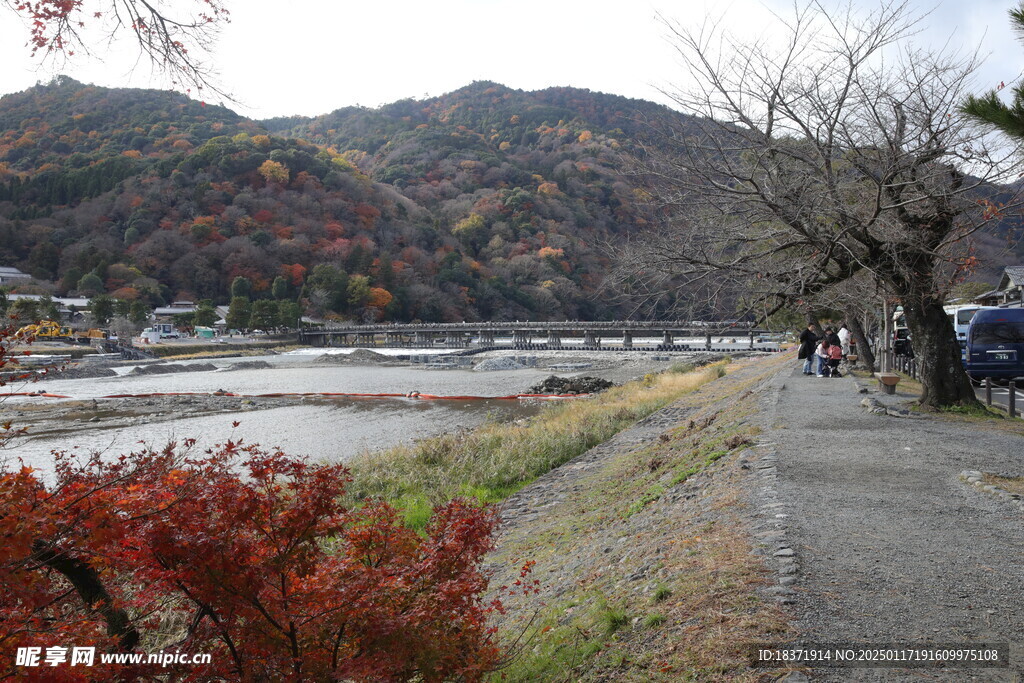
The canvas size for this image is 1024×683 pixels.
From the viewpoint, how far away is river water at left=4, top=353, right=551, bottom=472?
17.6 metres

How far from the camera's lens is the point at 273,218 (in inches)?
3524

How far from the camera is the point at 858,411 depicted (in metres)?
11.3

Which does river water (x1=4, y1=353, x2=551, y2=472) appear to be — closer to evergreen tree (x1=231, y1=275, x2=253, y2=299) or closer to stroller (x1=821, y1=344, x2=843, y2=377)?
stroller (x1=821, y1=344, x2=843, y2=377)

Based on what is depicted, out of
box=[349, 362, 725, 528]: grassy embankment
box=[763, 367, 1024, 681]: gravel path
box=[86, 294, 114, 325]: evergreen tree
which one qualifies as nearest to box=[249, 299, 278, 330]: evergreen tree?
box=[86, 294, 114, 325]: evergreen tree

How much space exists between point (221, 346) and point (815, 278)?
6259 centimetres

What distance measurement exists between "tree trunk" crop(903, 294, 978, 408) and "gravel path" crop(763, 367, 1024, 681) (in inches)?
71.5

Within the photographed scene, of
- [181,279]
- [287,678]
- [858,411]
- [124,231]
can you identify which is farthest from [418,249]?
[287,678]

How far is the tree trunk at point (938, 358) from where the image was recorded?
1052 cm

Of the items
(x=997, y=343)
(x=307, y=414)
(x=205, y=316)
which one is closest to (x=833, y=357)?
(x=997, y=343)

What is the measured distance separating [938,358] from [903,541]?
7413mm

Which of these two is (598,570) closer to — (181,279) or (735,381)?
(735,381)

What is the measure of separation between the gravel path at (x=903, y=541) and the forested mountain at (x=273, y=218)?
61.6 metres

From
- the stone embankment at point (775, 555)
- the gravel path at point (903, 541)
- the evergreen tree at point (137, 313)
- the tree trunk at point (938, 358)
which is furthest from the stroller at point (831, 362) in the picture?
the evergreen tree at point (137, 313)

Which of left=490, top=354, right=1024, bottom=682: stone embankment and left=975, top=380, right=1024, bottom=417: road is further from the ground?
left=975, top=380, right=1024, bottom=417: road
